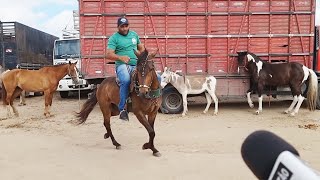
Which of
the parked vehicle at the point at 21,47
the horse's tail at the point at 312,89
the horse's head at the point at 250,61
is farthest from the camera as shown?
the parked vehicle at the point at 21,47

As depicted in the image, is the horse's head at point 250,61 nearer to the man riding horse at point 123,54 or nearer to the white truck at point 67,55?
the man riding horse at point 123,54

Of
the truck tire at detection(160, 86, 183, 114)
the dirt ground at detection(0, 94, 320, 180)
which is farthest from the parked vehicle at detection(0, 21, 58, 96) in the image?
the truck tire at detection(160, 86, 183, 114)

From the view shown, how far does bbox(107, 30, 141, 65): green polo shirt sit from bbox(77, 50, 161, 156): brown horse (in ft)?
1.83

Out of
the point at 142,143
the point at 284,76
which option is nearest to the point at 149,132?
the point at 142,143

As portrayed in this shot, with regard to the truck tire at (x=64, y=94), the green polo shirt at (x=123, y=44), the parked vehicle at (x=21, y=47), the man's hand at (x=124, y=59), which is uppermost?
the parked vehicle at (x=21, y=47)

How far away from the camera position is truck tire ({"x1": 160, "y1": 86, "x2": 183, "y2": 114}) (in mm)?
10477

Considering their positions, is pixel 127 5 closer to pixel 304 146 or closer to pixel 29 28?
pixel 304 146

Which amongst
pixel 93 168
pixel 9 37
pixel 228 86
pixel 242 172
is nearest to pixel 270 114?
pixel 228 86

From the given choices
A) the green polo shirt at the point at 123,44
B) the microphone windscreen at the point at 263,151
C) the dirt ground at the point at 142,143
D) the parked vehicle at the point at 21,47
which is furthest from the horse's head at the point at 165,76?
the microphone windscreen at the point at 263,151

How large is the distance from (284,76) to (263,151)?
32.7ft

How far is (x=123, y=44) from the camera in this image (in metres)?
5.94

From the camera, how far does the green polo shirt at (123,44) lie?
5898 mm

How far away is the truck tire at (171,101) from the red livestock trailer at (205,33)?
0.10ft

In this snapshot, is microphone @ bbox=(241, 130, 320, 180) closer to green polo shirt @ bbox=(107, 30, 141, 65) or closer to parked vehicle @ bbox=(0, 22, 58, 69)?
green polo shirt @ bbox=(107, 30, 141, 65)
